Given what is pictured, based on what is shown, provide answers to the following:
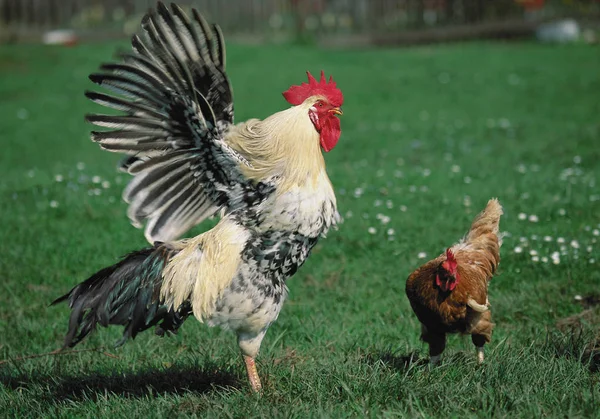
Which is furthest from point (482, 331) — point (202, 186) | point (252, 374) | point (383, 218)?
point (383, 218)

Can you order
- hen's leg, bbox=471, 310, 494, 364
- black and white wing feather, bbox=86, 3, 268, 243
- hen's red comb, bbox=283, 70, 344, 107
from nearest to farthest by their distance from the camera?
black and white wing feather, bbox=86, 3, 268, 243
hen's red comb, bbox=283, 70, 344, 107
hen's leg, bbox=471, 310, 494, 364

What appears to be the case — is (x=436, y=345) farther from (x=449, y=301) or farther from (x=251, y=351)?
(x=251, y=351)

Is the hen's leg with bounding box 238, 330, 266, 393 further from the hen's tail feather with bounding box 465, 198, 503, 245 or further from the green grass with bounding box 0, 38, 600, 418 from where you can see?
the hen's tail feather with bounding box 465, 198, 503, 245

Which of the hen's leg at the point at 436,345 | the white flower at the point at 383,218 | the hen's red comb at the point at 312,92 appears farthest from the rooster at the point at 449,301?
the white flower at the point at 383,218

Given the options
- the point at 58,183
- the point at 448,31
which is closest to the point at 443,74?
the point at 448,31

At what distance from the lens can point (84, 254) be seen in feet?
25.2

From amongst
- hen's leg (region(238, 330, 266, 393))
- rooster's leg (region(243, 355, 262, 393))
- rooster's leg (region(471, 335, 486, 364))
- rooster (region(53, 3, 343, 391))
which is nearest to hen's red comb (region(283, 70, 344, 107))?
rooster (region(53, 3, 343, 391))

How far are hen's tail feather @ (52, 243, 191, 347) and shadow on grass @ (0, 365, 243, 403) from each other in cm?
47

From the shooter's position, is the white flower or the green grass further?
the white flower

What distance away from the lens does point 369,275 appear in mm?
7234

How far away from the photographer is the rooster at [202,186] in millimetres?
4676

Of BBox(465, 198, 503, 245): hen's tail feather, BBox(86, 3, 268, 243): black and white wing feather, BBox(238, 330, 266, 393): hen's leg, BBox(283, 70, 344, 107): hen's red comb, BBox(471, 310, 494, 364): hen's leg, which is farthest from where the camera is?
BBox(465, 198, 503, 245): hen's tail feather

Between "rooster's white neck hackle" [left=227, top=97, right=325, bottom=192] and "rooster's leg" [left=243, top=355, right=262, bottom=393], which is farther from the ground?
"rooster's white neck hackle" [left=227, top=97, right=325, bottom=192]

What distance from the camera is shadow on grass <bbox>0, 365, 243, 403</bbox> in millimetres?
5105
